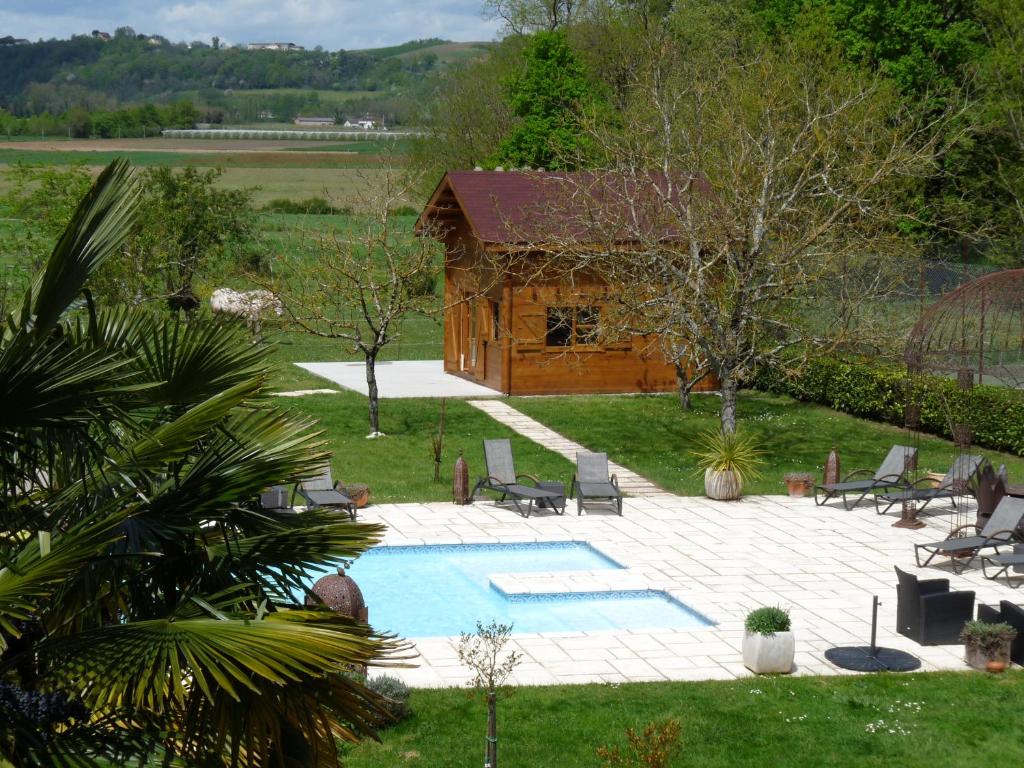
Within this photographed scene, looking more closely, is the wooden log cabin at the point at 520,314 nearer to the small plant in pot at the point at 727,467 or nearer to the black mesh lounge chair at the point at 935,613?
the small plant in pot at the point at 727,467

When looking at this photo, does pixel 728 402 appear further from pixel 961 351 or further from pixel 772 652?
pixel 772 652

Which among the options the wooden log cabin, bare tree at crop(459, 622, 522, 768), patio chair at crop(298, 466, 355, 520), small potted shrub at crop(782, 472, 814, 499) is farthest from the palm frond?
the wooden log cabin

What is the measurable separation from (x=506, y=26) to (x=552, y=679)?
49.8 metres

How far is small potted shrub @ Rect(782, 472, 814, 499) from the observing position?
21906mm

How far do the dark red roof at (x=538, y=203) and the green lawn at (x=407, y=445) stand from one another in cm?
385

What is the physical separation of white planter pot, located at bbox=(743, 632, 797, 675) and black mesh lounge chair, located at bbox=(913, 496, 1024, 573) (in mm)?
4568

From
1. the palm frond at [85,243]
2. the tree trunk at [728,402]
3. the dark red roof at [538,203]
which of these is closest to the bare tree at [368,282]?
the dark red roof at [538,203]

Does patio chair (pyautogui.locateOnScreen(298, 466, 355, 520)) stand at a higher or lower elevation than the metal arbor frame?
lower

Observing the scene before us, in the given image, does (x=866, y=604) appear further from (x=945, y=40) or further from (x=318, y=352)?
(x=945, y=40)

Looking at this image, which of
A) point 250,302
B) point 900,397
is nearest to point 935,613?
point 900,397

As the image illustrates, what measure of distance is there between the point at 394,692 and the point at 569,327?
19082 mm

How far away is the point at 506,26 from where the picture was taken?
59188 millimetres

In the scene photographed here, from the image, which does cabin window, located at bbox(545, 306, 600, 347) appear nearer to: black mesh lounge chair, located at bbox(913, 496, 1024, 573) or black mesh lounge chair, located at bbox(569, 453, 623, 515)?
black mesh lounge chair, located at bbox(569, 453, 623, 515)

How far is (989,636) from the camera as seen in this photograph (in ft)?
43.7
